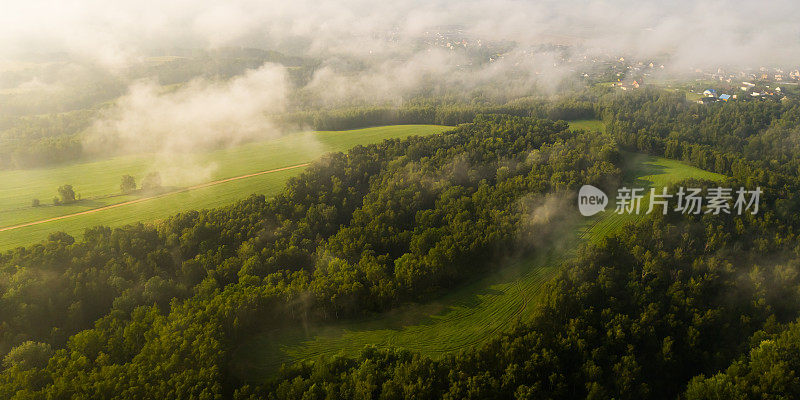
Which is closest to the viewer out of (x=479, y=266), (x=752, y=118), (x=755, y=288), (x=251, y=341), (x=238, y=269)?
(x=251, y=341)

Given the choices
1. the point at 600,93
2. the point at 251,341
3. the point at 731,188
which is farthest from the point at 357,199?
the point at 600,93

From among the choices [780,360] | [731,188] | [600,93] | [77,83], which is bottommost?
[780,360]

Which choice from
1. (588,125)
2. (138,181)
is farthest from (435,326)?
(588,125)

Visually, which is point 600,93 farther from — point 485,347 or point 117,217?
point 117,217

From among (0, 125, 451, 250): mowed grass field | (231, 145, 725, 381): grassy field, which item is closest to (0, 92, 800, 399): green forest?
(231, 145, 725, 381): grassy field

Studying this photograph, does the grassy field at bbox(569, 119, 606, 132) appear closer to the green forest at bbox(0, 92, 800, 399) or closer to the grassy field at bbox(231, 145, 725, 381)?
the green forest at bbox(0, 92, 800, 399)

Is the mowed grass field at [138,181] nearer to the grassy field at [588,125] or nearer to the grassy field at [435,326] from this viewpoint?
the grassy field at [435,326]
